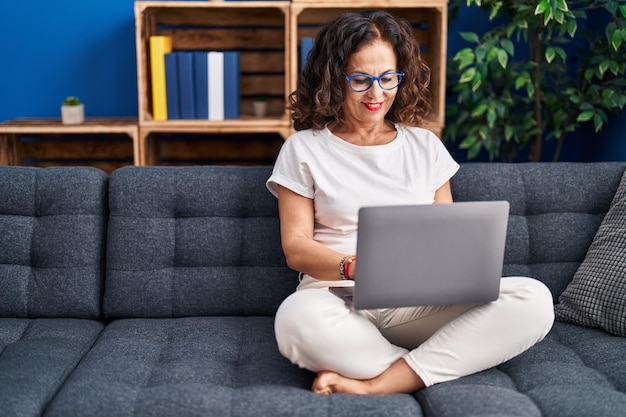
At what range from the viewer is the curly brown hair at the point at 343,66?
174cm

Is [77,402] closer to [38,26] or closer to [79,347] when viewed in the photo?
[79,347]

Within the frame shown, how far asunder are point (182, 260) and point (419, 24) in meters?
1.70

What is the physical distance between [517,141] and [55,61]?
186 centimetres

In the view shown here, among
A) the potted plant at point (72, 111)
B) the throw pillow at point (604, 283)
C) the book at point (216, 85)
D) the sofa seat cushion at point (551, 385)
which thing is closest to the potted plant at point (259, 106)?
the book at point (216, 85)

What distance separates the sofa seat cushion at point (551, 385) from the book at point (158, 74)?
1721mm

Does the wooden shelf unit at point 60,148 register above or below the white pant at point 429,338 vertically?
above

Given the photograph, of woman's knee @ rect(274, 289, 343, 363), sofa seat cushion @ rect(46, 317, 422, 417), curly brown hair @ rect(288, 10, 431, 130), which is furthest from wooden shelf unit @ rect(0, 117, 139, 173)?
woman's knee @ rect(274, 289, 343, 363)

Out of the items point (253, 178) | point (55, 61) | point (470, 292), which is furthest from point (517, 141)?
point (55, 61)

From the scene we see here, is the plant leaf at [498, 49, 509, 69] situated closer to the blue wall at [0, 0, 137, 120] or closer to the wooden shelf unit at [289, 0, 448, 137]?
the wooden shelf unit at [289, 0, 448, 137]

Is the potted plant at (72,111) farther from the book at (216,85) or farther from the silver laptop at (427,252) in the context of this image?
the silver laptop at (427,252)

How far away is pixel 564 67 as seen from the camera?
9.55 ft

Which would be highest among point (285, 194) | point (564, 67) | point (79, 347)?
point (564, 67)

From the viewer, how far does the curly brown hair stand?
1742 millimetres

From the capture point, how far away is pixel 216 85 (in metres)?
2.86
